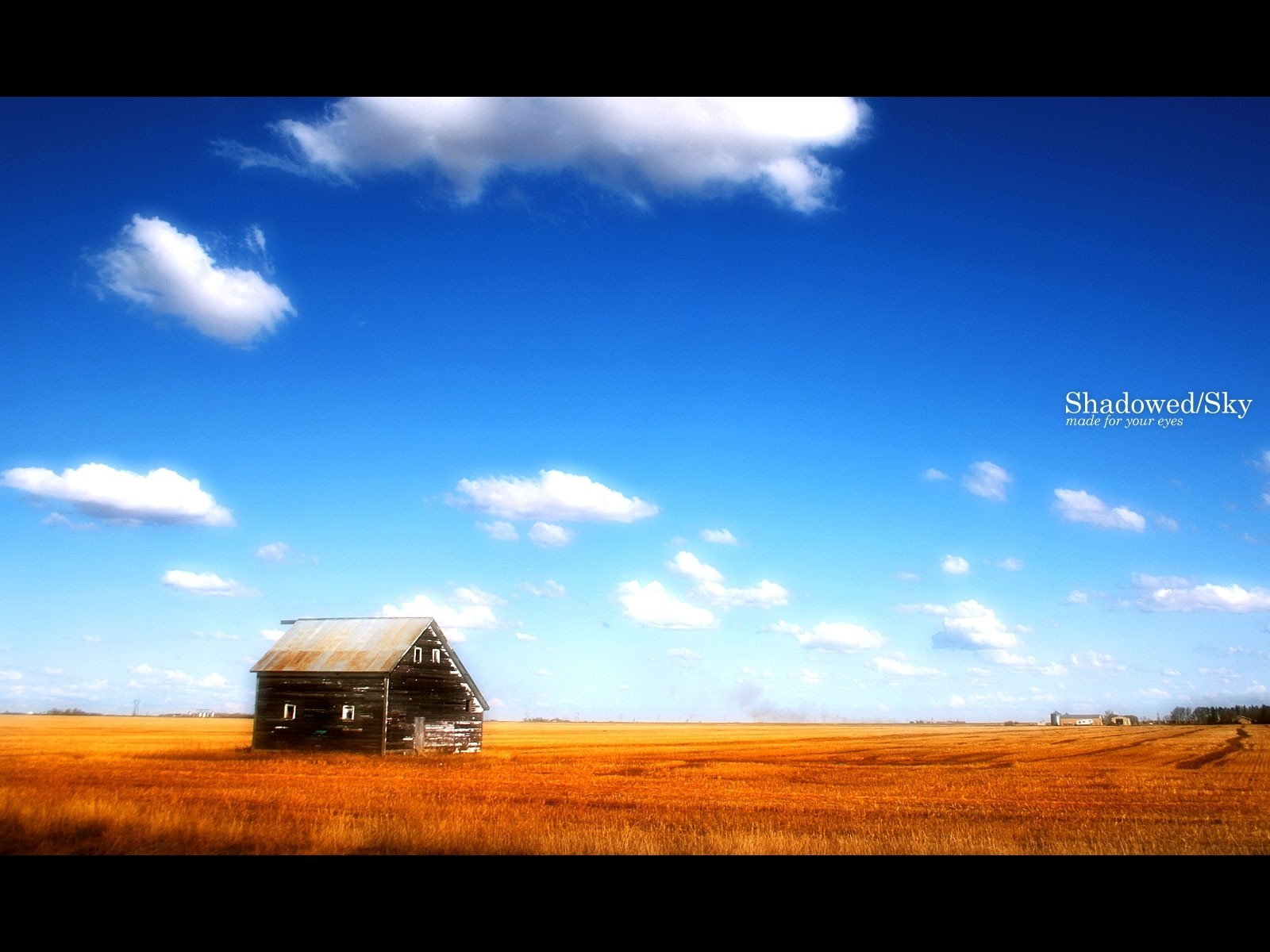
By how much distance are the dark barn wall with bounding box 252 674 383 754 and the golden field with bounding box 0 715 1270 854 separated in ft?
3.83

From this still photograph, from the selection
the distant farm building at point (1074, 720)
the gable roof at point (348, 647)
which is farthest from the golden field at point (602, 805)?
the distant farm building at point (1074, 720)

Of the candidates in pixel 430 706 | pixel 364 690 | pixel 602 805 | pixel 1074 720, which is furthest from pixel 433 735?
pixel 1074 720

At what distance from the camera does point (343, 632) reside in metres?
37.6

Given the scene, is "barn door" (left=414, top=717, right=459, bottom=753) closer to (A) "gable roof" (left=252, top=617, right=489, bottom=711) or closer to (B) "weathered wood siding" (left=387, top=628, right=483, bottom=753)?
(B) "weathered wood siding" (left=387, top=628, right=483, bottom=753)

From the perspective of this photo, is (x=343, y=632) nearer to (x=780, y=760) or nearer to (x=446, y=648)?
(x=446, y=648)

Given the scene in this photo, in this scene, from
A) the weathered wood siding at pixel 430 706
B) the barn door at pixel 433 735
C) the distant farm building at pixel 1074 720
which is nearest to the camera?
the weathered wood siding at pixel 430 706

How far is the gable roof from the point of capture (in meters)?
35.2

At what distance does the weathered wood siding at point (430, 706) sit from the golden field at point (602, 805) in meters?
1.48

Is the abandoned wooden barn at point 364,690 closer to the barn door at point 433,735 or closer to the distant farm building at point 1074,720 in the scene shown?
the barn door at point 433,735

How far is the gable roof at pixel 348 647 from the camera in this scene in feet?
115
